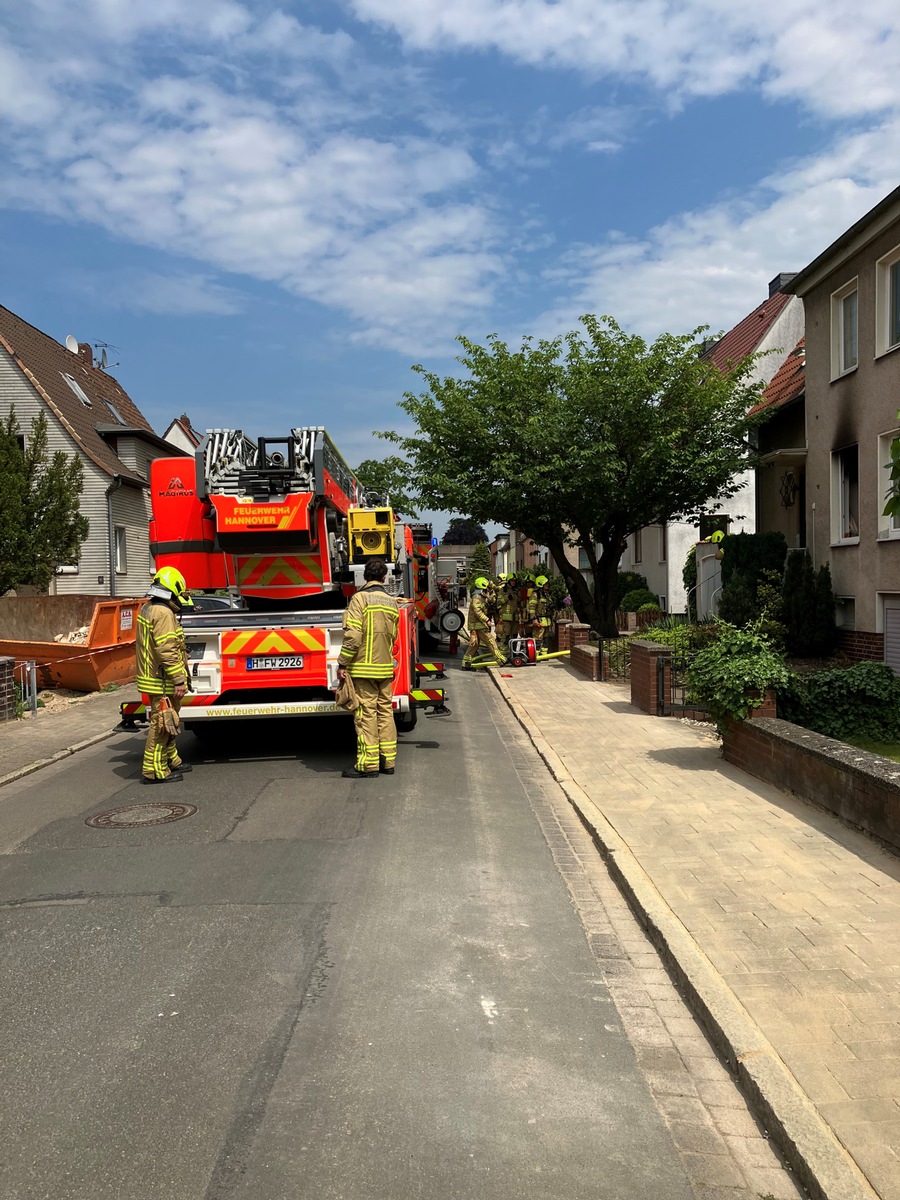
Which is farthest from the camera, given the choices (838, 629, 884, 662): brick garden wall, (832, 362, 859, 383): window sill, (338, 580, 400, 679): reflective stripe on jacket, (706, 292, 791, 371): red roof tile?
(706, 292, 791, 371): red roof tile

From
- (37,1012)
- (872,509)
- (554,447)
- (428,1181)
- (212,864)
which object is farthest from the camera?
(554,447)

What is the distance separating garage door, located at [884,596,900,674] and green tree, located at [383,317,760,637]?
692 centimetres

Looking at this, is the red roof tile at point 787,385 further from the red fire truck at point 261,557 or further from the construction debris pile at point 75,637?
the construction debris pile at point 75,637

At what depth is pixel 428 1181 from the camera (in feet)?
9.30

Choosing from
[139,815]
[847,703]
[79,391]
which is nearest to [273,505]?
[139,815]

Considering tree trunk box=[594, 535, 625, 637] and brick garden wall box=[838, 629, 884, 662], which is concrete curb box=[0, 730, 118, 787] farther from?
tree trunk box=[594, 535, 625, 637]

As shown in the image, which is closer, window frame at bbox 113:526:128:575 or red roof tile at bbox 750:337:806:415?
red roof tile at bbox 750:337:806:415

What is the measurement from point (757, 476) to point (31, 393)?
2028 centimetres

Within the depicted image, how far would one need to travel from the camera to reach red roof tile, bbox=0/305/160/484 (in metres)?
28.7

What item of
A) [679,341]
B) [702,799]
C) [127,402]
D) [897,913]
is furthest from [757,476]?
[127,402]

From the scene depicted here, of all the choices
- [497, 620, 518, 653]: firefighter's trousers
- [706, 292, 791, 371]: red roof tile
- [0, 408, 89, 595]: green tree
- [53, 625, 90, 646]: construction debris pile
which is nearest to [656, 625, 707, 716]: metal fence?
[497, 620, 518, 653]: firefighter's trousers

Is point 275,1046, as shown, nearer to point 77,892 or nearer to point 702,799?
point 77,892

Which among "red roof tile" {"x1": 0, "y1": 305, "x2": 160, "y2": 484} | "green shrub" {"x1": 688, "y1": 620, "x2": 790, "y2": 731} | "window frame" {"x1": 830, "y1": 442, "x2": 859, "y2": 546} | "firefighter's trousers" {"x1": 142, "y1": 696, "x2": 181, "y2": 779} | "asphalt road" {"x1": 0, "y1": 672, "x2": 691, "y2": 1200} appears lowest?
"asphalt road" {"x1": 0, "y1": 672, "x2": 691, "y2": 1200}

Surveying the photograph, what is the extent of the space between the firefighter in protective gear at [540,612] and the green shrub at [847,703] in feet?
41.3
